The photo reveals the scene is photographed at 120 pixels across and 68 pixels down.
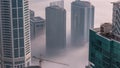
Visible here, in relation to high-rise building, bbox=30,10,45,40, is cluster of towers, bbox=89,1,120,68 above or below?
above

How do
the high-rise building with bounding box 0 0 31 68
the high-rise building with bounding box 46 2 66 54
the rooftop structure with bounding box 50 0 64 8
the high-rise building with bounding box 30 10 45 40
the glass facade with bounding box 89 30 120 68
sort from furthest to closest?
the rooftop structure with bounding box 50 0 64 8 < the high-rise building with bounding box 30 10 45 40 < the high-rise building with bounding box 46 2 66 54 < the high-rise building with bounding box 0 0 31 68 < the glass facade with bounding box 89 30 120 68

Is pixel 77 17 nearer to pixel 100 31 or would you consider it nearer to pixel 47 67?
pixel 47 67

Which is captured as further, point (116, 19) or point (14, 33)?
point (14, 33)

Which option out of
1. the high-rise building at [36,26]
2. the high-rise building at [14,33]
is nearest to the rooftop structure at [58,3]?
the high-rise building at [36,26]

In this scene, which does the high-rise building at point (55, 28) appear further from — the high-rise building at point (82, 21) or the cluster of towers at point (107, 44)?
the cluster of towers at point (107, 44)

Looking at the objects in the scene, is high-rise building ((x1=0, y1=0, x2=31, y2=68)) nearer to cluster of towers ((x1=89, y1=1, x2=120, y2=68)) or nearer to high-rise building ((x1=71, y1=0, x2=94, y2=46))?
high-rise building ((x1=71, y1=0, x2=94, y2=46))

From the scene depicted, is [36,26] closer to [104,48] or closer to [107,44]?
[104,48]

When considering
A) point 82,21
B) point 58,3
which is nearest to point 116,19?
point 82,21

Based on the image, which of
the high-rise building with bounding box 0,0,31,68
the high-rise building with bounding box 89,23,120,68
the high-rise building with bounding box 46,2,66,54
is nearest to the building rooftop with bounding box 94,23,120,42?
the high-rise building with bounding box 89,23,120,68
